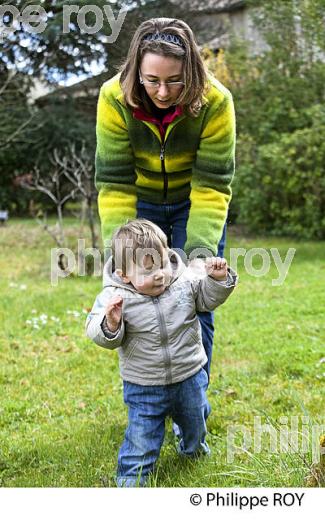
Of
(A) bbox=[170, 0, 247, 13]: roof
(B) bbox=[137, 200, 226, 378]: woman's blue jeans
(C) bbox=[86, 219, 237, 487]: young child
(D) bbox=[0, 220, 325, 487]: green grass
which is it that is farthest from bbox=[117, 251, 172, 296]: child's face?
(A) bbox=[170, 0, 247, 13]: roof

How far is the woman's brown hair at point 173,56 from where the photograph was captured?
8.50ft

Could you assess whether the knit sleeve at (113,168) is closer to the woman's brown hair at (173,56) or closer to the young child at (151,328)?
the woman's brown hair at (173,56)

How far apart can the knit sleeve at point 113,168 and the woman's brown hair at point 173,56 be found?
0.12m

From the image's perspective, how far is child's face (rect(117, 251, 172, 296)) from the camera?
2613 mm

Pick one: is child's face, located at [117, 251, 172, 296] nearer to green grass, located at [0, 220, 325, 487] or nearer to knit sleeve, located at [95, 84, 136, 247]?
knit sleeve, located at [95, 84, 136, 247]

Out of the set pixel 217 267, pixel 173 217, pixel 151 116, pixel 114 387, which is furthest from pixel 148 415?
pixel 114 387

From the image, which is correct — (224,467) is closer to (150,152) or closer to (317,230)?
(150,152)

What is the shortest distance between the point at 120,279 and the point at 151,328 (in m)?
0.21

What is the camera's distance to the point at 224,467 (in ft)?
9.41

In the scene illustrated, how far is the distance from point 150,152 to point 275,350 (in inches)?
97.6

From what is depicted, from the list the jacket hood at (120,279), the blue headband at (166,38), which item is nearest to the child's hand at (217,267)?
the jacket hood at (120,279)

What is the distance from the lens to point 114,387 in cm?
430

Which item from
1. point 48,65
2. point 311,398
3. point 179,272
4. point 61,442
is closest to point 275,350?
point 311,398
